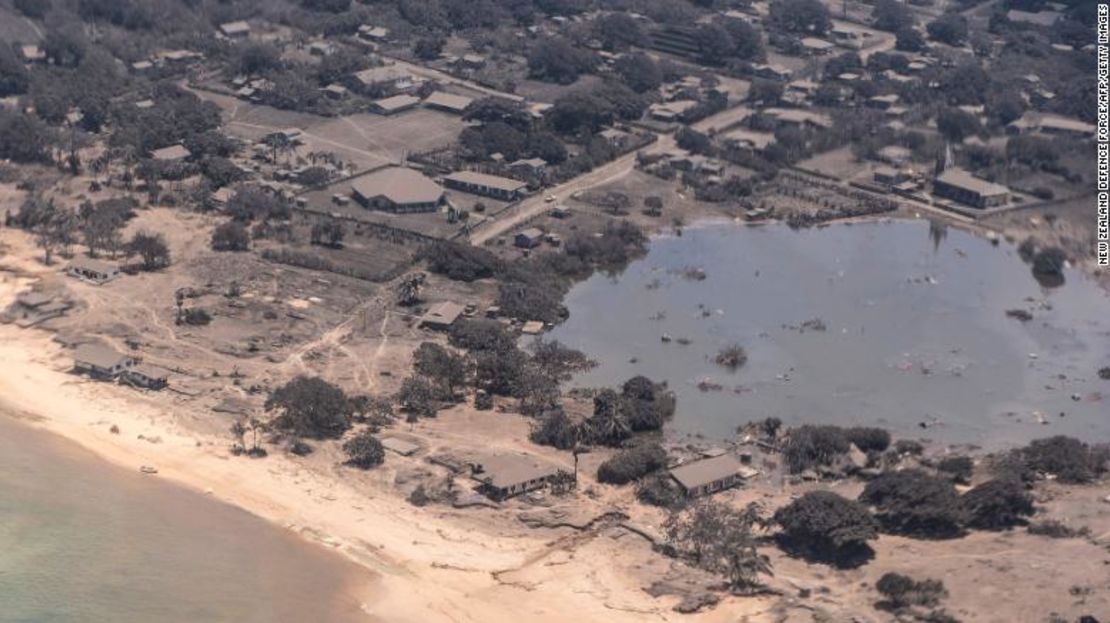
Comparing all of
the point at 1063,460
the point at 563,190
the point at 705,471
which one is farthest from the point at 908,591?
the point at 563,190

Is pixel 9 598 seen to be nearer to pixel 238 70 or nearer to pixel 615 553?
pixel 615 553

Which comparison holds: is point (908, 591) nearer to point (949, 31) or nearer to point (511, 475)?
point (511, 475)

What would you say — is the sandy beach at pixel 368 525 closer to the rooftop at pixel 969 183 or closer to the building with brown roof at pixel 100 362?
the building with brown roof at pixel 100 362

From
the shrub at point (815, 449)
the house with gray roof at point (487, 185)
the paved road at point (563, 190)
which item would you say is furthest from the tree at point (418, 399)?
the house with gray roof at point (487, 185)

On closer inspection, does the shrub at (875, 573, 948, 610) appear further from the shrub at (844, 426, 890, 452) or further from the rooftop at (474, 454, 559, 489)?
the rooftop at (474, 454, 559, 489)

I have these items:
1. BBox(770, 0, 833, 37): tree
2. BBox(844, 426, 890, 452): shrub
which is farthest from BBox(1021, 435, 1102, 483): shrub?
BBox(770, 0, 833, 37): tree

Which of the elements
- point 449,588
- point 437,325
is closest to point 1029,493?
point 449,588

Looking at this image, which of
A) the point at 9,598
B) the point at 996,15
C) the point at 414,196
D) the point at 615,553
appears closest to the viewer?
the point at 9,598
